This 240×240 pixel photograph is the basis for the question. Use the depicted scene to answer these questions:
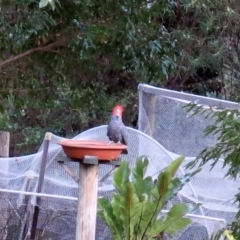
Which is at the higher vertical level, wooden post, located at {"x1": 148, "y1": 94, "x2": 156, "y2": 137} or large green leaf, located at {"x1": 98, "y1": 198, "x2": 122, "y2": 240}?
wooden post, located at {"x1": 148, "y1": 94, "x2": 156, "y2": 137}

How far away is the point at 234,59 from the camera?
27.7 ft

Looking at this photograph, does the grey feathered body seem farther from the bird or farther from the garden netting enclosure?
the garden netting enclosure

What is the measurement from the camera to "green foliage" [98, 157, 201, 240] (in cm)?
296

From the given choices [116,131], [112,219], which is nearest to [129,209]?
[112,219]

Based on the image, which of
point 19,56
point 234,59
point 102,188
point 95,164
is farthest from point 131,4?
point 234,59

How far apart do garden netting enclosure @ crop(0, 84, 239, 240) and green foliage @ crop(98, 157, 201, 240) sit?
1.21m

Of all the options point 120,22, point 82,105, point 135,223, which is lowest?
point 135,223

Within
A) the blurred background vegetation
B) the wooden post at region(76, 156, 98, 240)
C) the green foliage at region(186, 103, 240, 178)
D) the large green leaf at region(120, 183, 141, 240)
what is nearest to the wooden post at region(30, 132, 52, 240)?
the blurred background vegetation

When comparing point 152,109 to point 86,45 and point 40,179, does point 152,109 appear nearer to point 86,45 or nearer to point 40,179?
point 86,45

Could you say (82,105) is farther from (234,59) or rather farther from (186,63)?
(234,59)

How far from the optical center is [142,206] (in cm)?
296

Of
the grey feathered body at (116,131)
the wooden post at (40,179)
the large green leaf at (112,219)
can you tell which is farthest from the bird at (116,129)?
the wooden post at (40,179)

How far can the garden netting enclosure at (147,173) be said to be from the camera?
14.7 feet

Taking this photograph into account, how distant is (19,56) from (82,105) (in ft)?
3.33
